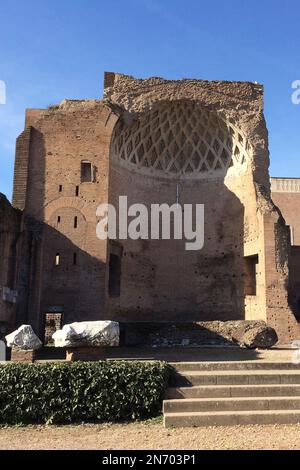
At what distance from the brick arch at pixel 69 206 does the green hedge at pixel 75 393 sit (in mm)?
10928

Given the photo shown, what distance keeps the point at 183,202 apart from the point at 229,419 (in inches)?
629

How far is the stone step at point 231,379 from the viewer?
9.44m

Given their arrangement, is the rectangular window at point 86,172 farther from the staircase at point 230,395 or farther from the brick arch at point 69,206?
the staircase at point 230,395

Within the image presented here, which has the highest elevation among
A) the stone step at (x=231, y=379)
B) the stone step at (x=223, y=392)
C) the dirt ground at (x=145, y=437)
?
the stone step at (x=231, y=379)

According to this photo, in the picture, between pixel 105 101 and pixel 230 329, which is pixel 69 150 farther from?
pixel 230 329

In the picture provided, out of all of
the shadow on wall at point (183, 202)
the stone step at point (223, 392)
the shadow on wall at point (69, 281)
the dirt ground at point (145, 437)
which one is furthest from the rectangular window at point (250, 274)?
the dirt ground at point (145, 437)

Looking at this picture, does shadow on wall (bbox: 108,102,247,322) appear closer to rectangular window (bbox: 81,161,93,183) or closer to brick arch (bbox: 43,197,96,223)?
rectangular window (bbox: 81,161,93,183)

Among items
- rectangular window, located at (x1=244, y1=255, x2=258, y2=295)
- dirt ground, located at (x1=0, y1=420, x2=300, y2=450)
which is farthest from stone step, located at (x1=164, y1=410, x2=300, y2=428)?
rectangular window, located at (x1=244, y1=255, x2=258, y2=295)

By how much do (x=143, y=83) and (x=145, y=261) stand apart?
8638 mm

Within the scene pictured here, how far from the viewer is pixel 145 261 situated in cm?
2205

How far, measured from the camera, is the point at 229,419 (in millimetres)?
8195

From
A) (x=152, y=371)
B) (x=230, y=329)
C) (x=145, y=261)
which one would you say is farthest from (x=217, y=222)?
(x=152, y=371)

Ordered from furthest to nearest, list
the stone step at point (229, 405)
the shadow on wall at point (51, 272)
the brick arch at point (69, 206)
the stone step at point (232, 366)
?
the brick arch at point (69, 206)
the shadow on wall at point (51, 272)
the stone step at point (232, 366)
the stone step at point (229, 405)

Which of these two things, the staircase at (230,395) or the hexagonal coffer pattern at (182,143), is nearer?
the staircase at (230,395)
